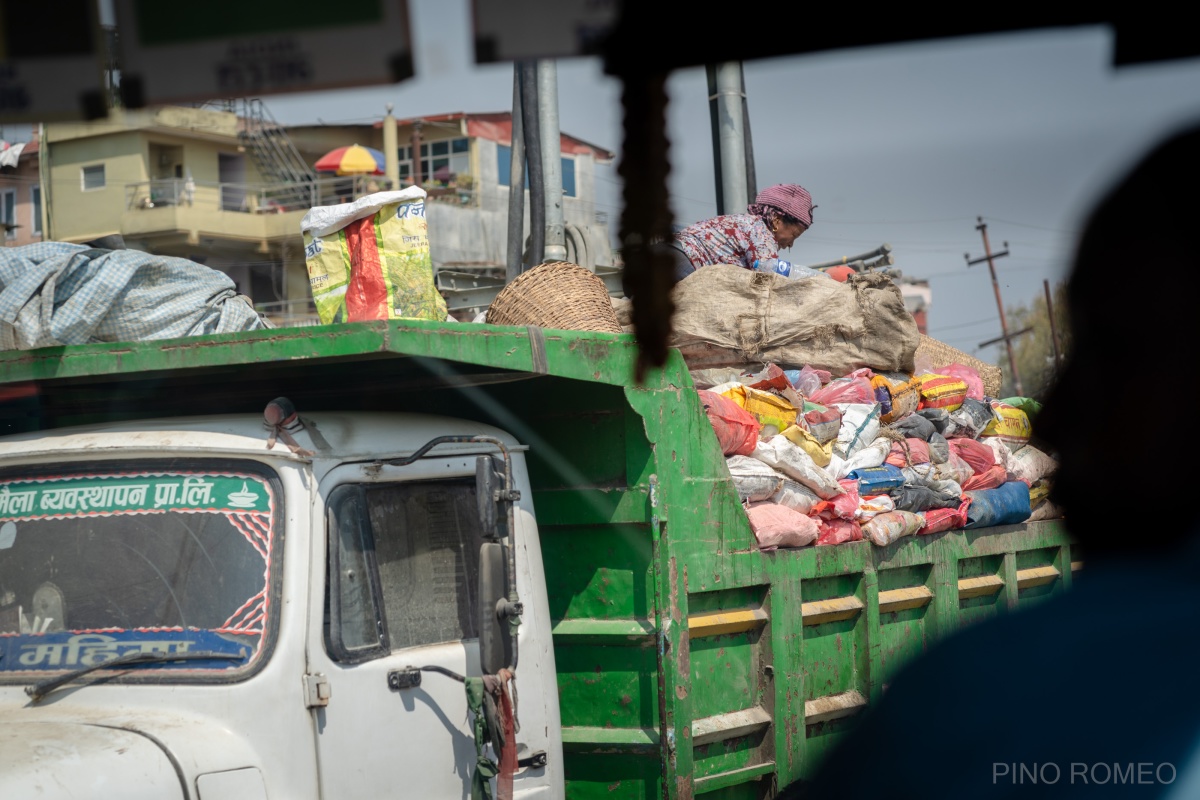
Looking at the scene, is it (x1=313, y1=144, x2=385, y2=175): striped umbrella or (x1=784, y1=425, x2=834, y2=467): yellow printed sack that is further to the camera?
(x1=313, y1=144, x2=385, y2=175): striped umbrella

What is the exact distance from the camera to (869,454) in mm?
5168

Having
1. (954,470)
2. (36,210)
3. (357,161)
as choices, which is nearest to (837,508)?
(954,470)

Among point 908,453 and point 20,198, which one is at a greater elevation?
point 20,198

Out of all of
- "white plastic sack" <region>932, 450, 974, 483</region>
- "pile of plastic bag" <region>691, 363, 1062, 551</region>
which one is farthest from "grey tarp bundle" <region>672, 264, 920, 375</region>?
"white plastic sack" <region>932, 450, 974, 483</region>

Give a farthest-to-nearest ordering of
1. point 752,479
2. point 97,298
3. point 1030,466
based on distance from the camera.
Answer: point 1030,466, point 752,479, point 97,298

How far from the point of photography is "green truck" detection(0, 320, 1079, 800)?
10.1 feet

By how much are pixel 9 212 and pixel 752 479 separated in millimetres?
3432

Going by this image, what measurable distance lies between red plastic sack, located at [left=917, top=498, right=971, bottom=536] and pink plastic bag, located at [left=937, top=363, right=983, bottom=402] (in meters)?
1.20

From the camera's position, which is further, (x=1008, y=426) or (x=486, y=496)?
(x=1008, y=426)

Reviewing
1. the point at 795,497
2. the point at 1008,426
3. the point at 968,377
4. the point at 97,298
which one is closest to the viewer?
the point at 97,298

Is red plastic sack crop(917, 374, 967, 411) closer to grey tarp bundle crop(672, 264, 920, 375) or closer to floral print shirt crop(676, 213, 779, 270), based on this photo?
grey tarp bundle crop(672, 264, 920, 375)

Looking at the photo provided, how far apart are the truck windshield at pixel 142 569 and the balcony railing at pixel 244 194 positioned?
20.7 feet

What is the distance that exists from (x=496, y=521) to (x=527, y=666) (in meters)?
0.57

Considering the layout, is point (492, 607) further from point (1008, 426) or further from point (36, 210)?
point (1008, 426)
